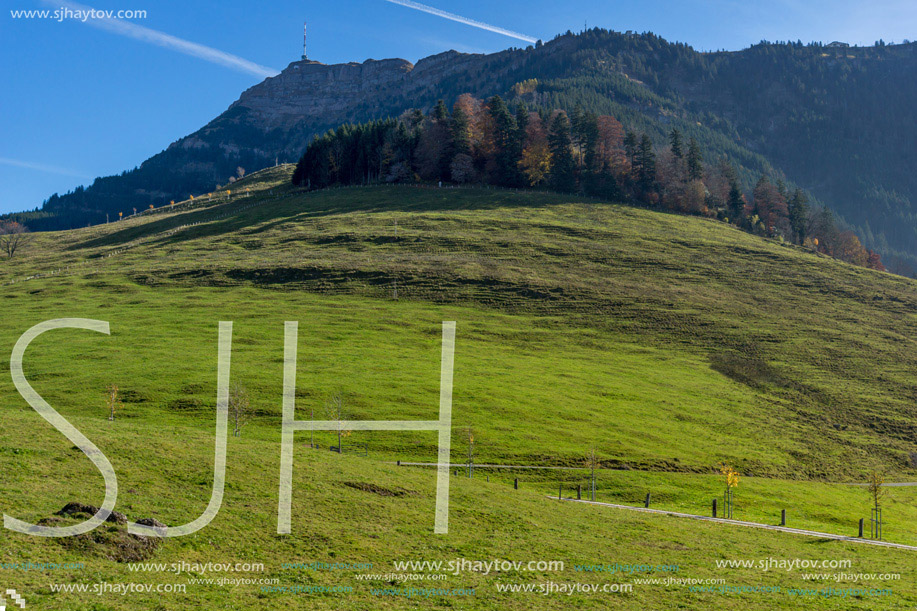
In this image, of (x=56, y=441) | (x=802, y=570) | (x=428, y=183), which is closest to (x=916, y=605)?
(x=802, y=570)

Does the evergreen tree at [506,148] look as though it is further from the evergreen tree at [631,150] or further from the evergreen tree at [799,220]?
the evergreen tree at [799,220]

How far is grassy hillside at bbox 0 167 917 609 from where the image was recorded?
26422 mm

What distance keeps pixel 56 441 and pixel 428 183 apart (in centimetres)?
16348

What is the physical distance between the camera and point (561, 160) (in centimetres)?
18488

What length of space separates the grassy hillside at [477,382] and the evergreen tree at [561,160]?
1461cm

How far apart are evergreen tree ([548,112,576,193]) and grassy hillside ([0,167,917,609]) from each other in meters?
14.6

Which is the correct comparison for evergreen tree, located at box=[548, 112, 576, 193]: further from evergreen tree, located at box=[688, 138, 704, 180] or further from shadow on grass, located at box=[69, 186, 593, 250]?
evergreen tree, located at box=[688, 138, 704, 180]

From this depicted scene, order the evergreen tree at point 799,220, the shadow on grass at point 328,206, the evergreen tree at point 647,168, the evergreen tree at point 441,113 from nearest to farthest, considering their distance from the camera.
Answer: the shadow on grass at point 328,206 → the evergreen tree at point 799,220 → the evergreen tree at point 647,168 → the evergreen tree at point 441,113

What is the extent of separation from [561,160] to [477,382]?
124135 millimetres

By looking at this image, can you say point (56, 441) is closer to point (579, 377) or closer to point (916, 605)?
point (916, 605)

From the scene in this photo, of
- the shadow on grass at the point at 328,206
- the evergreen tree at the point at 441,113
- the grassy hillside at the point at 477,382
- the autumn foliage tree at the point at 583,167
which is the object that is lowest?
the grassy hillside at the point at 477,382

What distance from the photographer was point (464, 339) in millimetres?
94312

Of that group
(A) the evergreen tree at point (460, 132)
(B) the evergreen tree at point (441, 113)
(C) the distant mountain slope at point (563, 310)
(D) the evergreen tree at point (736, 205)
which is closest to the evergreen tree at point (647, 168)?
(C) the distant mountain slope at point (563, 310)

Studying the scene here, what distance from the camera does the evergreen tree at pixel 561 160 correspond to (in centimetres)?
18288
